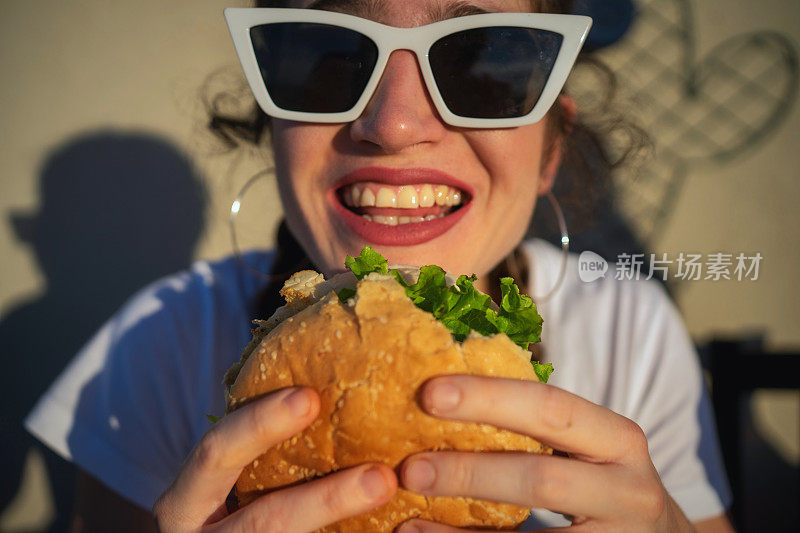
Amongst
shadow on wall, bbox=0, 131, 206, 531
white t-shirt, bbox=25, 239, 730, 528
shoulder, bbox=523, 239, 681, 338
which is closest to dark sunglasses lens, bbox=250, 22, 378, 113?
white t-shirt, bbox=25, 239, 730, 528

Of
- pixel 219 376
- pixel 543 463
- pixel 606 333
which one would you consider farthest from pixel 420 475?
pixel 606 333

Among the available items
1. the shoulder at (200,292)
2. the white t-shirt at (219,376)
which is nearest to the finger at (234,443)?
the white t-shirt at (219,376)

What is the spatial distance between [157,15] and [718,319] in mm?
4010

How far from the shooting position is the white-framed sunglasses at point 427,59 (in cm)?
131

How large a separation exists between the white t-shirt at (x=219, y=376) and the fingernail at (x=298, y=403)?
1314 mm

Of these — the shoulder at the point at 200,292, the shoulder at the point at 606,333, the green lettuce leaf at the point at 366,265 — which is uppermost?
the green lettuce leaf at the point at 366,265

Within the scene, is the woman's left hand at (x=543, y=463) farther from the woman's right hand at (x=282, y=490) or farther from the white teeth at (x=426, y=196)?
the white teeth at (x=426, y=196)

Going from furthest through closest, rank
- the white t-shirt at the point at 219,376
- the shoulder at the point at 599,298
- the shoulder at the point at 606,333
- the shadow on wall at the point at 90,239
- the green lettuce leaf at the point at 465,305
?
the shadow on wall at the point at 90,239, the shoulder at the point at 599,298, the shoulder at the point at 606,333, the white t-shirt at the point at 219,376, the green lettuce leaf at the point at 465,305

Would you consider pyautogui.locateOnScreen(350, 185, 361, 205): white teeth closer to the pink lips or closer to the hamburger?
the pink lips

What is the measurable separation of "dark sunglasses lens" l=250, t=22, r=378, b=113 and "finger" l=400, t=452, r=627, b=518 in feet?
3.15

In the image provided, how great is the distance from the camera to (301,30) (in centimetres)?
138

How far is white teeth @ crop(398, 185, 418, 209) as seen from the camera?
1440mm

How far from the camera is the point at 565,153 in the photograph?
2.16m

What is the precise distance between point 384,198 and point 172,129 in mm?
2390
